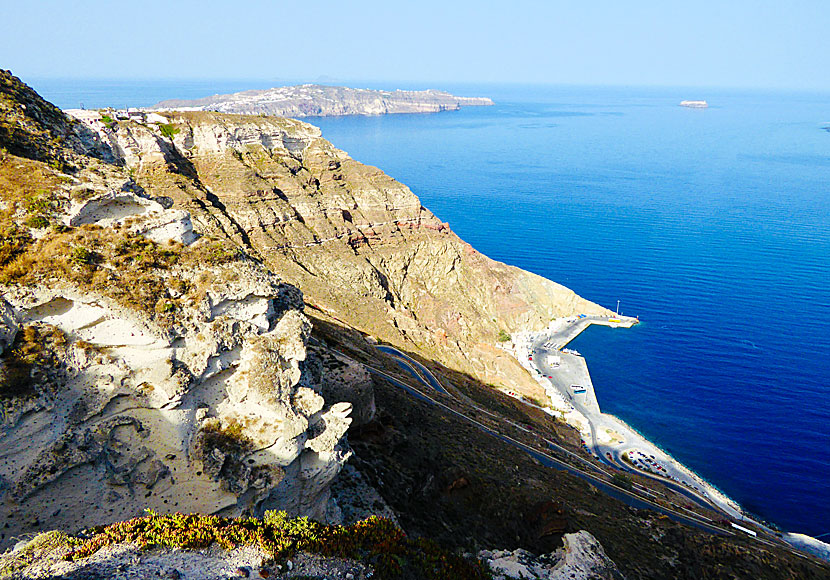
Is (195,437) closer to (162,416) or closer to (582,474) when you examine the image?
(162,416)

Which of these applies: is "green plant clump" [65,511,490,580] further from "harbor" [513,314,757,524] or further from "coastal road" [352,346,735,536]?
"harbor" [513,314,757,524]

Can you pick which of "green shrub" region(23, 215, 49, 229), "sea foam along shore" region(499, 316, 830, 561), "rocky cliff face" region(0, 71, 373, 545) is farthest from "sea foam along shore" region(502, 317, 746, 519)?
"green shrub" region(23, 215, 49, 229)

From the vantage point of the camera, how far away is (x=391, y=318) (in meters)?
82.7

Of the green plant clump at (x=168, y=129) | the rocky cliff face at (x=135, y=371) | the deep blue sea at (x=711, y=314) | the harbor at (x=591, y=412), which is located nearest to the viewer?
the rocky cliff face at (x=135, y=371)

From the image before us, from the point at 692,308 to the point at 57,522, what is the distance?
123 m

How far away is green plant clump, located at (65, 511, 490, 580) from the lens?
48.6ft

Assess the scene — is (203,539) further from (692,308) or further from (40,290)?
(692,308)

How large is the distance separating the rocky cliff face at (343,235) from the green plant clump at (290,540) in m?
58.2

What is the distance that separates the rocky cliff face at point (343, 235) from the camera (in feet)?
256

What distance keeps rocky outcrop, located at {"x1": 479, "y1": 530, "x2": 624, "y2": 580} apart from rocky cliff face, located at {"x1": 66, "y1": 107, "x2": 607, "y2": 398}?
2034 inches

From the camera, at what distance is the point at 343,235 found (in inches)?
3656

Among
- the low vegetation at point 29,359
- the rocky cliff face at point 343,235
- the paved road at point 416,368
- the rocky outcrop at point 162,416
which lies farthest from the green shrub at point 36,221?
the rocky cliff face at point 343,235

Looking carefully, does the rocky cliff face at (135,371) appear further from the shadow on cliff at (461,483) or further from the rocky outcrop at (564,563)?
the rocky outcrop at (564,563)

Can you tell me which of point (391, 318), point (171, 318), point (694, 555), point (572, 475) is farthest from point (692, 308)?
point (171, 318)
